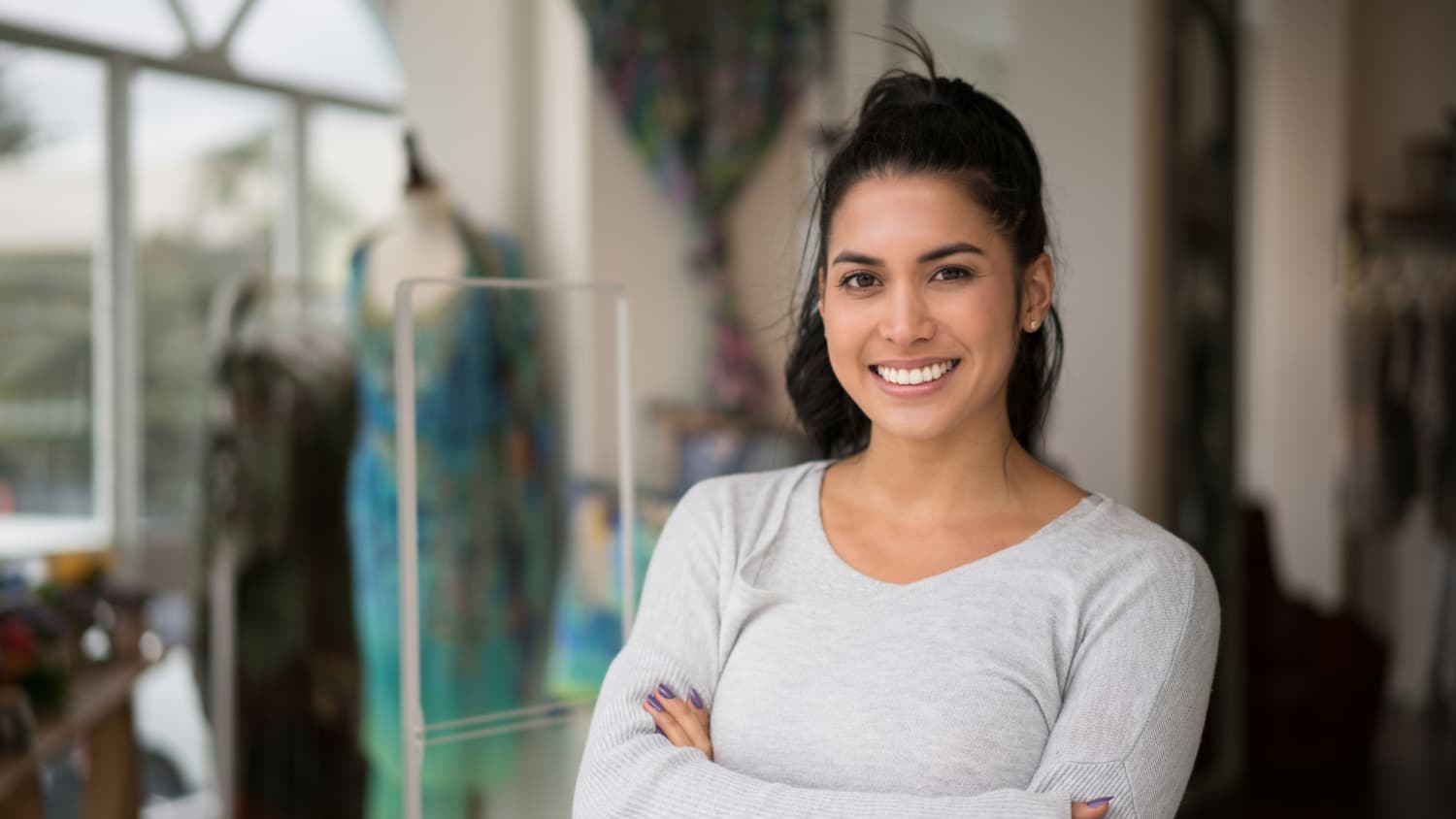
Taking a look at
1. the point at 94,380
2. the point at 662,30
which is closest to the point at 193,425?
Answer: the point at 94,380

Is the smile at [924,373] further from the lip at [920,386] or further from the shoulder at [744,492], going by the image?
the shoulder at [744,492]

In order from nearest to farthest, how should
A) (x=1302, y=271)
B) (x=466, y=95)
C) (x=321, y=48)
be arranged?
(x=466, y=95) < (x=321, y=48) < (x=1302, y=271)

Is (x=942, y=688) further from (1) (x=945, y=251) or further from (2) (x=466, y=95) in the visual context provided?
(2) (x=466, y=95)

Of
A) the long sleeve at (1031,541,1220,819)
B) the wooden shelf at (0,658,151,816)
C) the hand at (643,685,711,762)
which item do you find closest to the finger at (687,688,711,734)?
the hand at (643,685,711,762)

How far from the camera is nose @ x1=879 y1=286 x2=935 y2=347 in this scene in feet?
4.29

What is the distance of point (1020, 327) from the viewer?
1397mm

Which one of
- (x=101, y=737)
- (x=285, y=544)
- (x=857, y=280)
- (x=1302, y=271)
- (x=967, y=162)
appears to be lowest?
(x=101, y=737)

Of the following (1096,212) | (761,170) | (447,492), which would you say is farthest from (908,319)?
(761,170)

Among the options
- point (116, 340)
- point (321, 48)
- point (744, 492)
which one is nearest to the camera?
point (744, 492)

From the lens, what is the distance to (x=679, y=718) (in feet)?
4.40

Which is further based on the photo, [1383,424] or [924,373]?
[1383,424]

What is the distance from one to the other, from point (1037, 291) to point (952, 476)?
0.22m

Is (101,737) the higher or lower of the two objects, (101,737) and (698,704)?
the lower

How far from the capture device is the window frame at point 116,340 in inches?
151
